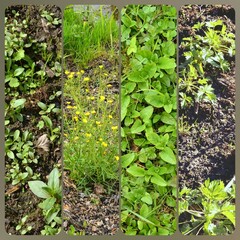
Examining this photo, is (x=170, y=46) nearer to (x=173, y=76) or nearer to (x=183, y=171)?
(x=173, y=76)

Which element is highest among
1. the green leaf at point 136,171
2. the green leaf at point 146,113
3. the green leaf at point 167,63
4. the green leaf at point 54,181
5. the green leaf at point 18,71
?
the green leaf at point 167,63

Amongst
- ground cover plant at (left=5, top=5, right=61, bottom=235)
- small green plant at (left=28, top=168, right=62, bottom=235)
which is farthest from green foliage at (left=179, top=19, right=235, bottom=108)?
small green plant at (left=28, top=168, right=62, bottom=235)

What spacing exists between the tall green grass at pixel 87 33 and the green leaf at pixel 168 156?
0.65 metres

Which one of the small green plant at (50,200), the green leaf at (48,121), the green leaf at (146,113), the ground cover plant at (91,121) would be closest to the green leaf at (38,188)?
the small green plant at (50,200)

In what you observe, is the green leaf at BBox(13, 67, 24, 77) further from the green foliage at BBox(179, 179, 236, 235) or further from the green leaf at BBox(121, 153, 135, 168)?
the green foliage at BBox(179, 179, 236, 235)

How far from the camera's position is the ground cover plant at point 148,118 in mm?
3121

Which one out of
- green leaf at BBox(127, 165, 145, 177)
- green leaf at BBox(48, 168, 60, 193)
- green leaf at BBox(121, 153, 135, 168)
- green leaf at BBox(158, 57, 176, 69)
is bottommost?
green leaf at BBox(48, 168, 60, 193)

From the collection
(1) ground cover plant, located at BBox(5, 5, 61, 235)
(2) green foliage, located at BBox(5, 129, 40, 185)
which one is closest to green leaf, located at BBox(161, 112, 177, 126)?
(1) ground cover plant, located at BBox(5, 5, 61, 235)

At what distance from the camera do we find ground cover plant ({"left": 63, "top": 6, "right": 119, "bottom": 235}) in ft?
10.3

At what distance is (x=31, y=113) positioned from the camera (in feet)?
10.5

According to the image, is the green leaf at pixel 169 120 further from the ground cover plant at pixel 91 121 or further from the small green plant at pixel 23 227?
the small green plant at pixel 23 227

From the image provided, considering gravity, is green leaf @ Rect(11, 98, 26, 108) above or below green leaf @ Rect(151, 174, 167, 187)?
above

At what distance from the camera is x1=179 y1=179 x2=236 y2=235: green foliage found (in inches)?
124

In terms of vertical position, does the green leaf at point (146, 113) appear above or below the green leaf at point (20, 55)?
below
